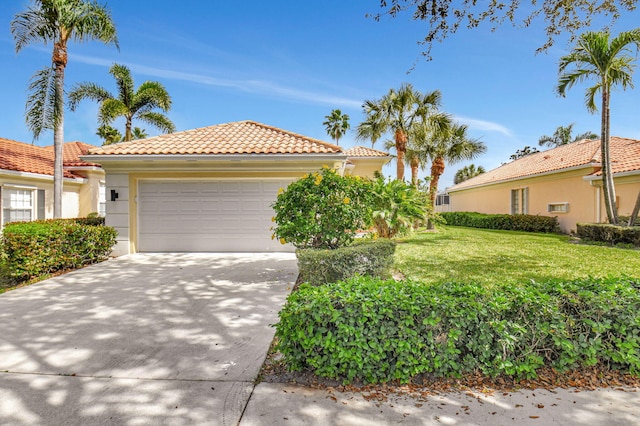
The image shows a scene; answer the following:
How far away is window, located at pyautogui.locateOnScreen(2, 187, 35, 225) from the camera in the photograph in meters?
11.6

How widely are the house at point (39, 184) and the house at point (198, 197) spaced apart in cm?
433

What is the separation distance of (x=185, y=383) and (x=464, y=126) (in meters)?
19.5

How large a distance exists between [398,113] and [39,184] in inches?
666

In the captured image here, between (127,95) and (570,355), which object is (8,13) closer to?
(127,95)

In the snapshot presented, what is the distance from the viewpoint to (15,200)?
1202 centimetres

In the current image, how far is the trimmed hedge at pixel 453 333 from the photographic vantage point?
3012 mm

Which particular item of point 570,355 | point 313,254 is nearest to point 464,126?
point 313,254

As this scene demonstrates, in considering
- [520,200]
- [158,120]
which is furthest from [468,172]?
[158,120]

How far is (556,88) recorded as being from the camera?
44.7ft

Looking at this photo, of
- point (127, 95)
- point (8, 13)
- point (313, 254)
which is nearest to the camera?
point (313, 254)

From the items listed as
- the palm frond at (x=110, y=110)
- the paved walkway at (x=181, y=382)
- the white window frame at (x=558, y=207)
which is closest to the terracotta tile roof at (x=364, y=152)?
the white window frame at (x=558, y=207)

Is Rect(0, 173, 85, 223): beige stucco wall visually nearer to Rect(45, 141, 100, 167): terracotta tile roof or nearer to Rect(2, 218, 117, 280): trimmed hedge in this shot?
Rect(45, 141, 100, 167): terracotta tile roof

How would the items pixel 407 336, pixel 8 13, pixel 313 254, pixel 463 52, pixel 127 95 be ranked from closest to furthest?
pixel 407 336 → pixel 313 254 → pixel 463 52 → pixel 8 13 → pixel 127 95

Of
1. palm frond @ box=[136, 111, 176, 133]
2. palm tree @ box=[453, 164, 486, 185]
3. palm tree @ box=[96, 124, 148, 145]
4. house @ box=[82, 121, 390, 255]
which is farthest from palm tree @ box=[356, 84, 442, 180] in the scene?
palm tree @ box=[453, 164, 486, 185]
